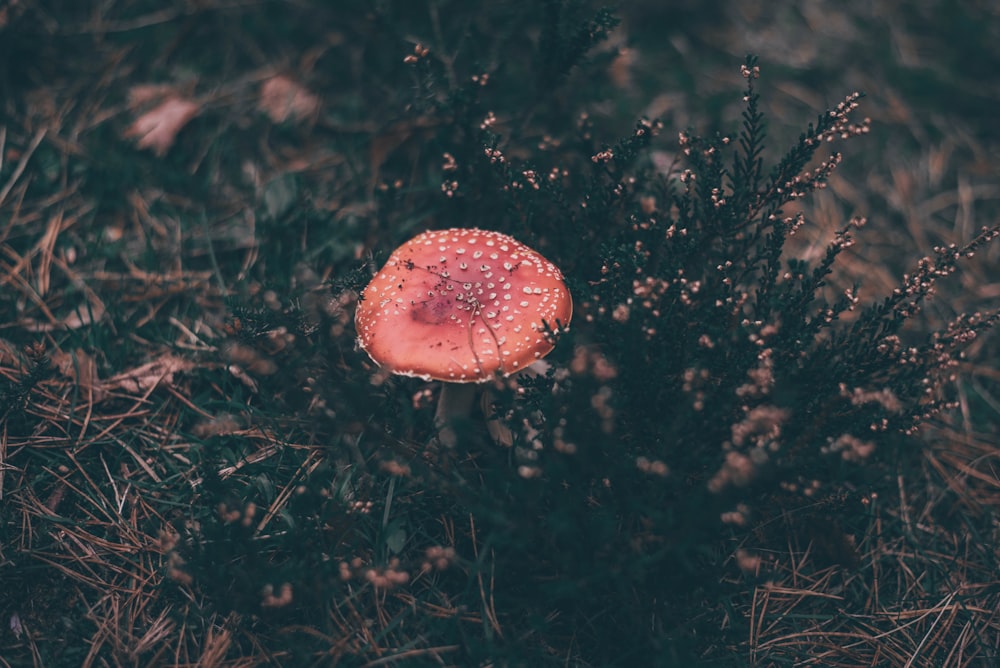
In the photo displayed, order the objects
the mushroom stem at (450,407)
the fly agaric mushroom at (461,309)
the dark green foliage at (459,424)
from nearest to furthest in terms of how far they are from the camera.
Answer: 1. the dark green foliage at (459,424)
2. the fly agaric mushroom at (461,309)
3. the mushroom stem at (450,407)

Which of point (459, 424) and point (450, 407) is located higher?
point (459, 424)

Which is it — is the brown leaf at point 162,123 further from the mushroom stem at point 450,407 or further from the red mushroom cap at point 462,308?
the mushroom stem at point 450,407

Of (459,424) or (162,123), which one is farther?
(162,123)

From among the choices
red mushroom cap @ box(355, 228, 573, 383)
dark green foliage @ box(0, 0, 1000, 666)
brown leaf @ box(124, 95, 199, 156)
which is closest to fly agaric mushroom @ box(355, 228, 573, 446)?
red mushroom cap @ box(355, 228, 573, 383)

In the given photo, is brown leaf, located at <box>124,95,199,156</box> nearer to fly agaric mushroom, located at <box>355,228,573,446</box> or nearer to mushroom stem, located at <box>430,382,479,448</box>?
fly agaric mushroom, located at <box>355,228,573,446</box>

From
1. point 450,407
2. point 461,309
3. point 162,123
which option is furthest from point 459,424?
point 162,123

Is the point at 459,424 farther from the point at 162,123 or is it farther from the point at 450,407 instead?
the point at 162,123

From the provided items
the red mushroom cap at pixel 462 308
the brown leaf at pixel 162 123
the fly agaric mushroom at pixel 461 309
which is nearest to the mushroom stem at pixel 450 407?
the fly agaric mushroom at pixel 461 309
